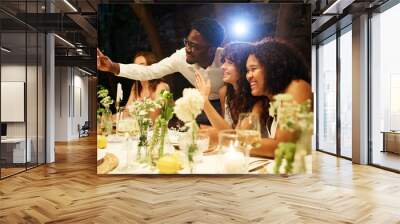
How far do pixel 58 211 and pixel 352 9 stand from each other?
5.42 m

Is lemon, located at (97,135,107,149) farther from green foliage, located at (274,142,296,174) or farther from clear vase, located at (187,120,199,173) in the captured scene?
green foliage, located at (274,142,296,174)

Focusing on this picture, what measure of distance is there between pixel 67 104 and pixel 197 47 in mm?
11813

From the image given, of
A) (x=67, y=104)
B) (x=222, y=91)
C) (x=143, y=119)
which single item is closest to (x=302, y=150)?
(x=143, y=119)

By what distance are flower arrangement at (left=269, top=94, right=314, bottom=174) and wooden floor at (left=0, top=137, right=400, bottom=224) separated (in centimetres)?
278

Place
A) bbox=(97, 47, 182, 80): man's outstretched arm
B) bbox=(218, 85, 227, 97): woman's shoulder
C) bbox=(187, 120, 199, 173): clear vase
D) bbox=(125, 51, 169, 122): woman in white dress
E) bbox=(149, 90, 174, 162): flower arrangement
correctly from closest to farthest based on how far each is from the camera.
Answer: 1. bbox=(187, 120, 199, 173): clear vase
2. bbox=(149, 90, 174, 162): flower arrangement
3. bbox=(218, 85, 227, 97): woman's shoulder
4. bbox=(125, 51, 169, 122): woman in white dress
5. bbox=(97, 47, 182, 80): man's outstretched arm

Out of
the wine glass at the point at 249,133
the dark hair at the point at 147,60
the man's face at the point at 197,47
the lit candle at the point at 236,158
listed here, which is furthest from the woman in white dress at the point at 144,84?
the wine glass at the point at 249,133

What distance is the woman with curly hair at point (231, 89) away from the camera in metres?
1.87

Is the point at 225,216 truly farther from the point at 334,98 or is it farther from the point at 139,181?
the point at 334,98

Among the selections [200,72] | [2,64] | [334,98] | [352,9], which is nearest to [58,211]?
[200,72]

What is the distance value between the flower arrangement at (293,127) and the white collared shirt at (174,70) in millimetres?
2020

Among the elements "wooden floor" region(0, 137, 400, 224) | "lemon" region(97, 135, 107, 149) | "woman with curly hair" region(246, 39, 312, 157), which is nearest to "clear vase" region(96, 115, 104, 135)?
"lemon" region(97, 135, 107, 149)

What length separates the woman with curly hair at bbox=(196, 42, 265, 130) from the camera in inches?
73.5

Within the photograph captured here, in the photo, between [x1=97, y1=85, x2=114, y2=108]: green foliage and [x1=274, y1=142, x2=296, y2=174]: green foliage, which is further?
[x1=97, y1=85, x2=114, y2=108]: green foliage

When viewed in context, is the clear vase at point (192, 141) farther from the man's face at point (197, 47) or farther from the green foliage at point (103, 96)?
the green foliage at point (103, 96)
